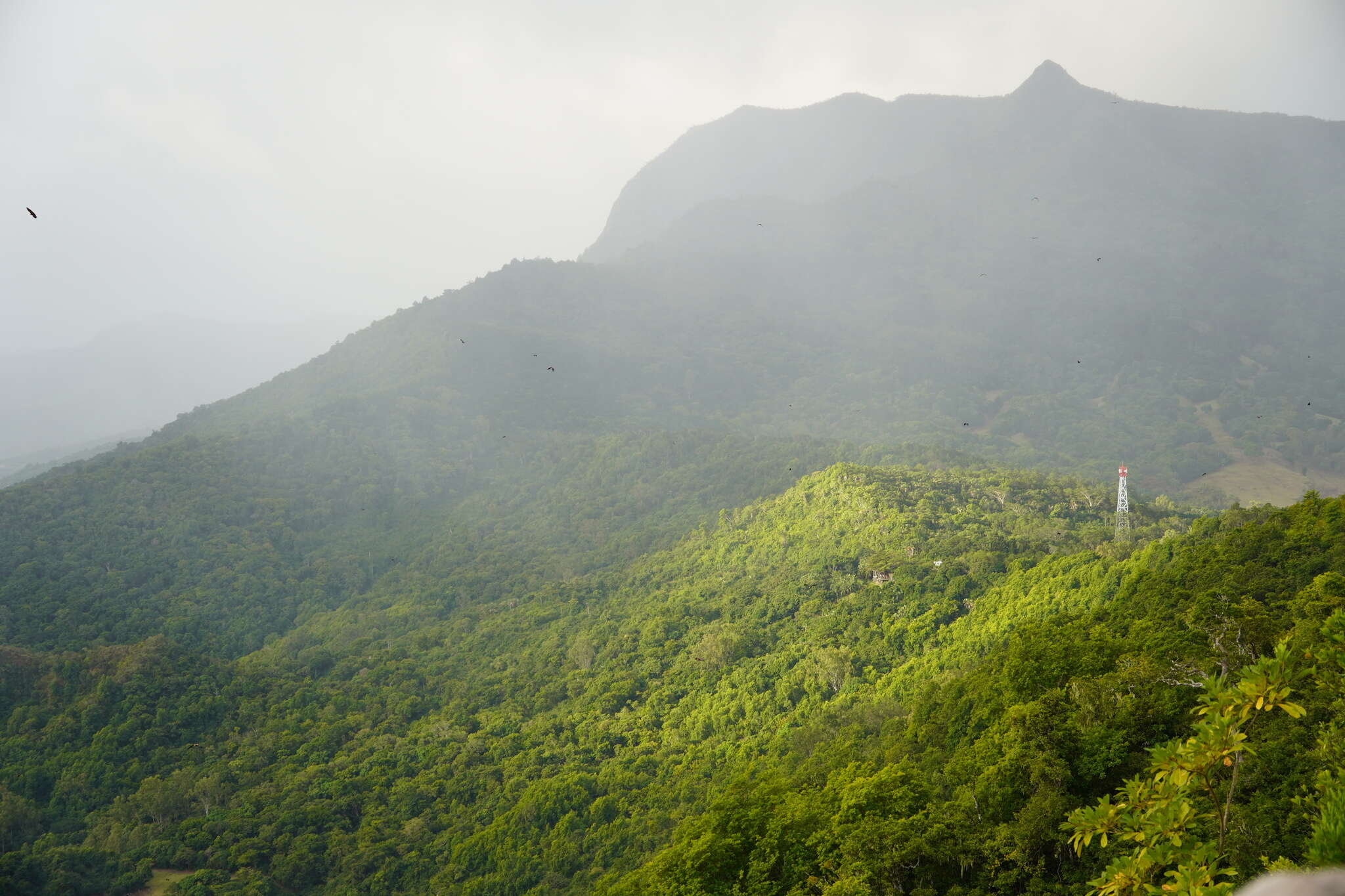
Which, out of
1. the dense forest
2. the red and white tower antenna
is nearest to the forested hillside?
the dense forest

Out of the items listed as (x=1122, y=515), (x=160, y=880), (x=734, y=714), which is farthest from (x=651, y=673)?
(x=1122, y=515)

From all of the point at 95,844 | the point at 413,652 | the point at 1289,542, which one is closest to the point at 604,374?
the point at 413,652

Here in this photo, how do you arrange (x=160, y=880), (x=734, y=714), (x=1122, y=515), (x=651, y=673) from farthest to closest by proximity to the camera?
(x=1122, y=515) → (x=651, y=673) → (x=734, y=714) → (x=160, y=880)

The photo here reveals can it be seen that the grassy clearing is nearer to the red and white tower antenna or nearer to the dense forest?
the dense forest

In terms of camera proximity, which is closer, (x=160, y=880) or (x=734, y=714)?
(x=160, y=880)

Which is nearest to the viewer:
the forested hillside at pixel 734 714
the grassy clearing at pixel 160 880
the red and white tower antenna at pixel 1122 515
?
the forested hillside at pixel 734 714

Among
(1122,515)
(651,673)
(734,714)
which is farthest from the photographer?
(1122,515)

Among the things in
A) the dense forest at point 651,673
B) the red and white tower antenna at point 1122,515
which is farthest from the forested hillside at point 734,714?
the red and white tower antenna at point 1122,515

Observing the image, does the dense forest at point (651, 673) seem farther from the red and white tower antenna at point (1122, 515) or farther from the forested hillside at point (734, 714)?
the red and white tower antenna at point (1122, 515)

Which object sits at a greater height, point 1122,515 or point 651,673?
point 1122,515

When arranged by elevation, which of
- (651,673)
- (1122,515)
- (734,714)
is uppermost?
(1122,515)

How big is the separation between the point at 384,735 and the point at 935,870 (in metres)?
50.5

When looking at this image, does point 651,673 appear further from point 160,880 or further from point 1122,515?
point 1122,515

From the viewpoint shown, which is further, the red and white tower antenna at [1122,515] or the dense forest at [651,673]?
the red and white tower antenna at [1122,515]
